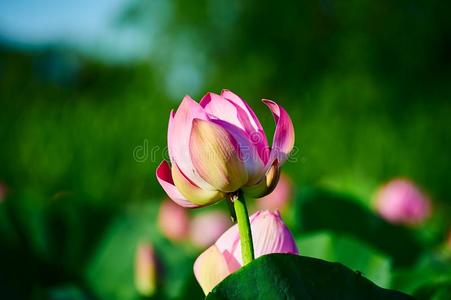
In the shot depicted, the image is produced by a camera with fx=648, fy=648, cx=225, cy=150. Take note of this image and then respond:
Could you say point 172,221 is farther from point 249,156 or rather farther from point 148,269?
point 249,156

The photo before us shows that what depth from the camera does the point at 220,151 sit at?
49cm

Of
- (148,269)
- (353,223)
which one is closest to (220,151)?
(148,269)

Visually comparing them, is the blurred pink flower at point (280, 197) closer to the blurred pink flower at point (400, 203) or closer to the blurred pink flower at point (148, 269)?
the blurred pink flower at point (400, 203)

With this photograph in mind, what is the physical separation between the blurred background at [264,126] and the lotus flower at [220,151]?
34 centimetres

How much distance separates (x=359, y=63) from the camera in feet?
16.4

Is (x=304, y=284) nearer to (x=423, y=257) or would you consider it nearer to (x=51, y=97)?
(x=423, y=257)

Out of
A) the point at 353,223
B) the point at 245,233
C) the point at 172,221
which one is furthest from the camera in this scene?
the point at 172,221

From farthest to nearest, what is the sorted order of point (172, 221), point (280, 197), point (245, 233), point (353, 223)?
point (280, 197) < point (172, 221) < point (353, 223) < point (245, 233)

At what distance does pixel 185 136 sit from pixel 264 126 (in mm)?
3320

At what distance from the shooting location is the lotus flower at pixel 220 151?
1.60 feet

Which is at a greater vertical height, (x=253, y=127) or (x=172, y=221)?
(x=253, y=127)

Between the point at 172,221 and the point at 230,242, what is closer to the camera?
the point at 230,242

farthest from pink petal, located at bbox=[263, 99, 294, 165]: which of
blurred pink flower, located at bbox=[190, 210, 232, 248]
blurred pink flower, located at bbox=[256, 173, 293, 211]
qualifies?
blurred pink flower, located at bbox=[256, 173, 293, 211]

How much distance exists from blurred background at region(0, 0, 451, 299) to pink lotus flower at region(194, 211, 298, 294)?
30cm
